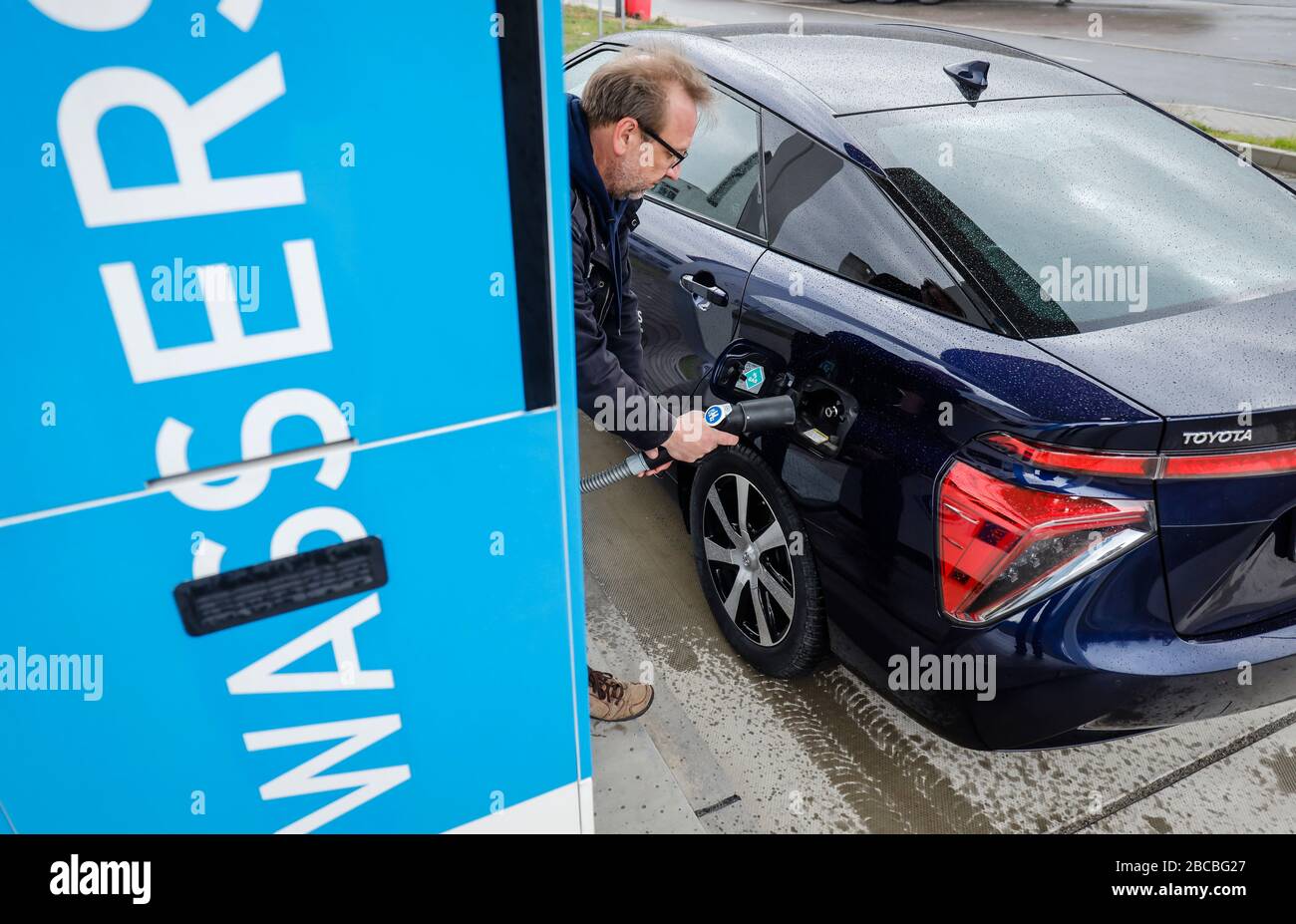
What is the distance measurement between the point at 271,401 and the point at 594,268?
48.9 inches

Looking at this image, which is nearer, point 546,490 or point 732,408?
point 546,490

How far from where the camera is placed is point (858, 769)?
2.54m

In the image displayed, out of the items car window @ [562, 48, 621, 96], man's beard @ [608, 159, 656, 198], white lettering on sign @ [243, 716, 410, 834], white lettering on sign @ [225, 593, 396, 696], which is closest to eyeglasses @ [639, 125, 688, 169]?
man's beard @ [608, 159, 656, 198]

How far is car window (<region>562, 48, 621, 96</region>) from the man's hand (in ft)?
7.51

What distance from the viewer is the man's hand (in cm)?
212

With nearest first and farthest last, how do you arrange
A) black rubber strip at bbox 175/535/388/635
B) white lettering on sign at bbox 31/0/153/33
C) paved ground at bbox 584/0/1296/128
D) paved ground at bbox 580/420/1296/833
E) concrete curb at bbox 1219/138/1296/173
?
white lettering on sign at bbox 31/0/153/33 < black rubber strip at bbox 175/535/388/635 < paved ground at bbox 580/420/1296/833 < concrete curb at bbox 1219/138/1296/173 < paved ground at bbox 584/0/1296/128

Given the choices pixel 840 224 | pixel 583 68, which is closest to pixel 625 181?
pixel 840 224

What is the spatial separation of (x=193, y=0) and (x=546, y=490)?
816mm

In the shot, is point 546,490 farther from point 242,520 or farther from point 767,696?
point 767,696

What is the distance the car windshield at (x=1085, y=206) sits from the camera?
216cm

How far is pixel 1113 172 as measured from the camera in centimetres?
250

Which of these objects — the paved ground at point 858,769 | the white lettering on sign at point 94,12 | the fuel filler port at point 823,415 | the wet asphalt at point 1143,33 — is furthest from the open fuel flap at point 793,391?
the wet asphalt at point 1143,33

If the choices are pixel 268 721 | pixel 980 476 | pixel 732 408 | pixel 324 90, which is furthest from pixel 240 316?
pixel 980 476

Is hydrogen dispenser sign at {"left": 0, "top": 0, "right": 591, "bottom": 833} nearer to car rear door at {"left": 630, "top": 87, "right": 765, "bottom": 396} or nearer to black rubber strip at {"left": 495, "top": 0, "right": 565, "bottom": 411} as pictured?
black rubber strip at {"left": 495, "top": 0, "right": 565, "bottom": 411}
